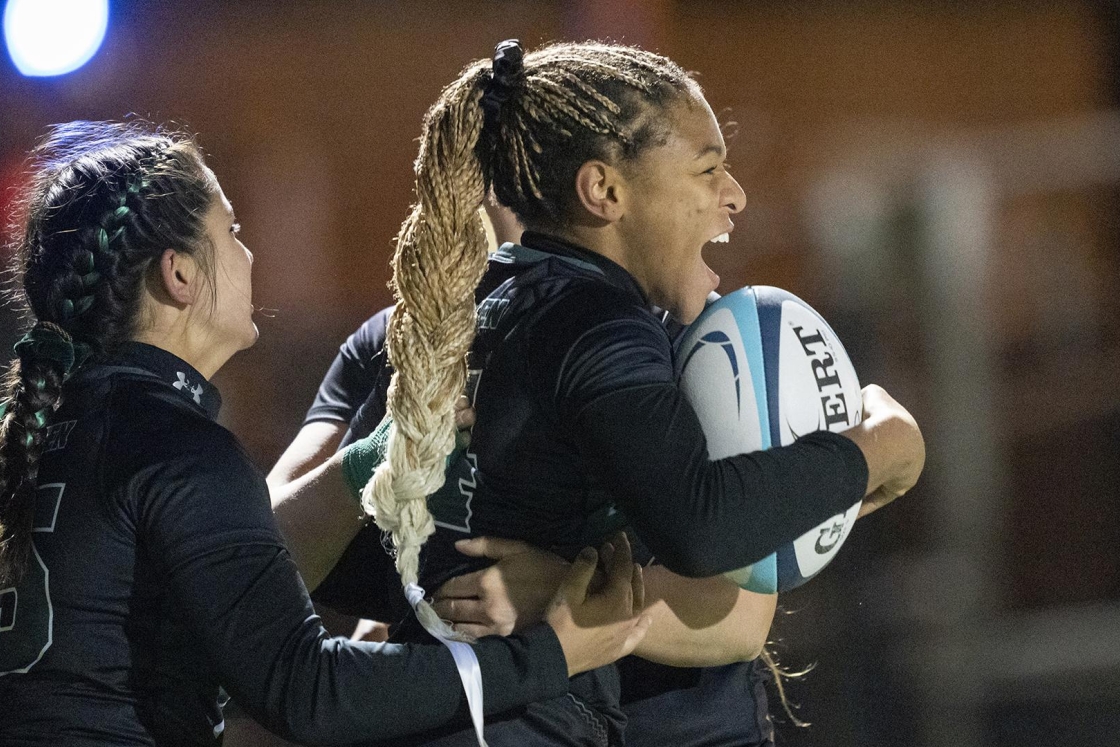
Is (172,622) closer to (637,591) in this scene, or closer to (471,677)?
(471,677)

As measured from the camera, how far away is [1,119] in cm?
525

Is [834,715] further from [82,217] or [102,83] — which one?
[102,83]

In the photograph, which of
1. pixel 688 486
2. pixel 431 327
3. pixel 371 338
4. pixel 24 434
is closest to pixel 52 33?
pixel 371 338

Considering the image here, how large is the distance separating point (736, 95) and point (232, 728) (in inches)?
163

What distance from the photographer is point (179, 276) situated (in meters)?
1.42

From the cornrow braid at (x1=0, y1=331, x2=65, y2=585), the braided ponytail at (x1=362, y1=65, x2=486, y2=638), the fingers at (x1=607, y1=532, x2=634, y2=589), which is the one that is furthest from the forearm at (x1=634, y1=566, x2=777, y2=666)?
the cornrow braid at (x1=0, y1=331, x2=65, y2=585)

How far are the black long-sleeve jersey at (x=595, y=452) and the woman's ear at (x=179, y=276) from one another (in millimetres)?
350

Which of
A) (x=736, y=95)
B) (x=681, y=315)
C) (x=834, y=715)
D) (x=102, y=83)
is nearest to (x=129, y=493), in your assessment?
(x=681, y=315)

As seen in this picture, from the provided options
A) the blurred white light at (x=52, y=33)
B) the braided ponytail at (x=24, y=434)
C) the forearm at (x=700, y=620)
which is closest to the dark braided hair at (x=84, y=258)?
the braided ponytail at (x=24, y=434)

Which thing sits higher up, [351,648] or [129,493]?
[129,493]

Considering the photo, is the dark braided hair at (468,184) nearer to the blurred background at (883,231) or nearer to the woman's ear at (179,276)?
the woman's ear at (179,276)

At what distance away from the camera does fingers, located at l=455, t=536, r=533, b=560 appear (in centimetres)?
140

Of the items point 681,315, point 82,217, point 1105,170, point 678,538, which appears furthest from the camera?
point 1105,170

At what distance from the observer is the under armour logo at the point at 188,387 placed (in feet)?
4.58
